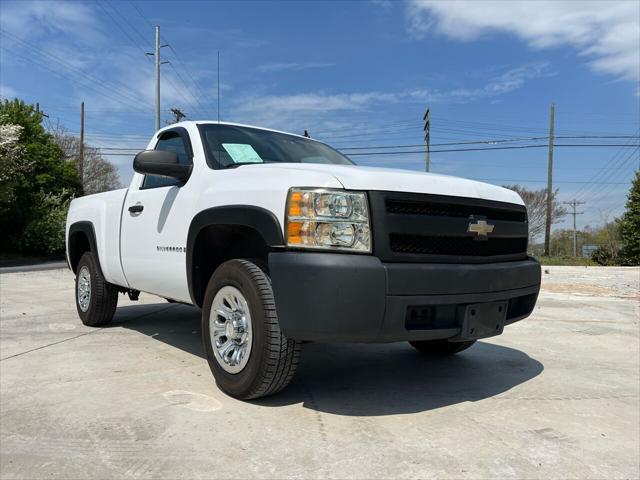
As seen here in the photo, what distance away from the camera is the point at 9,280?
11453 mm

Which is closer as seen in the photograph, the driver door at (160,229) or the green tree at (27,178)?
the driver door at (160,229)

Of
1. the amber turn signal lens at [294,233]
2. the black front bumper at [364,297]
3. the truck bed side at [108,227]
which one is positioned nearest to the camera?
the black front bumper at [364,297]

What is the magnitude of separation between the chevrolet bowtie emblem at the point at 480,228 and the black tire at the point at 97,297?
3.93 meters

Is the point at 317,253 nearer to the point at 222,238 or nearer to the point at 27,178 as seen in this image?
the point at 222,238

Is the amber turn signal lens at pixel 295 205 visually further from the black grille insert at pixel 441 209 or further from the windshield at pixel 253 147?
the windshield at pixel 253 147

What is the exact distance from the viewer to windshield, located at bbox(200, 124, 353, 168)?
12.5ft

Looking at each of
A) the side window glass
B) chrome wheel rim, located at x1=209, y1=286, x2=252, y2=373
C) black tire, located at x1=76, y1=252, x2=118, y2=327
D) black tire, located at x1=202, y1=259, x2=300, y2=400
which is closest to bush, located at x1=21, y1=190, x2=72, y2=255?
black tire, located at x1=76, y1=252, x2=118, y2=327

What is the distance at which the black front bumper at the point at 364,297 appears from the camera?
8.61 feet

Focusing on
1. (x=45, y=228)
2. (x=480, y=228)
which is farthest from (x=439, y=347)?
(x=45, y=228)

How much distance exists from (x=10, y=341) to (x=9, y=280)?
7.70 m

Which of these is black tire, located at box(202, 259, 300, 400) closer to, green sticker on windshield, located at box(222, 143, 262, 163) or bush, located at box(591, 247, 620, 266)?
green sticker on windshield, located at box(222, 143, 262, 163)

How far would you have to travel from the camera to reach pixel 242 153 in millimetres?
3840

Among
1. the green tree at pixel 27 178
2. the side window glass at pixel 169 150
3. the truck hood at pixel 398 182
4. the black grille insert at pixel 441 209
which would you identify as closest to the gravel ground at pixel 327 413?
the black grille insert at pixel 441 209

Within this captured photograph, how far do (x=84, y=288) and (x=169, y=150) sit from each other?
2.20 metres
